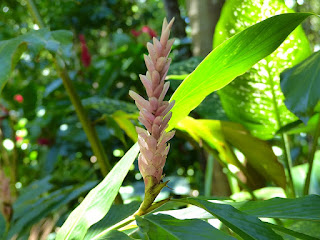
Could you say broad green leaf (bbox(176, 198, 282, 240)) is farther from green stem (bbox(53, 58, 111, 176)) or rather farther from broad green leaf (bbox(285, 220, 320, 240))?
green stem (bbox(53, 58, 111, 176))

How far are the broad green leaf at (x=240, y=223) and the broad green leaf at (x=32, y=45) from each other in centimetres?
32

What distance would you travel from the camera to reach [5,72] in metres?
0.52

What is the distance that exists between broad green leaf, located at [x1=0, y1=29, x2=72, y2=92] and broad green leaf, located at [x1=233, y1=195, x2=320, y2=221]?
0.34 metres

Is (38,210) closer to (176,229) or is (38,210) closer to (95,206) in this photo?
(95,206)

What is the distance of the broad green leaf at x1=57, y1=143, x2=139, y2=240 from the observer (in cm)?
41

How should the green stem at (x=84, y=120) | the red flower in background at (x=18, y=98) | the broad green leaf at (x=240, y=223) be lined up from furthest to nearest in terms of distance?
the red flower in background at (x=18, y=98) < the green stem at (x=84, y=120) < the broad green leaf at (x=240, y=223)

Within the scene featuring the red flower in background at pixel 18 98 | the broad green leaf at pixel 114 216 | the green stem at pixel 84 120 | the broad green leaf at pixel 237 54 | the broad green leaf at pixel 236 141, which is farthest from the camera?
the red flower in background at pixel 18 98

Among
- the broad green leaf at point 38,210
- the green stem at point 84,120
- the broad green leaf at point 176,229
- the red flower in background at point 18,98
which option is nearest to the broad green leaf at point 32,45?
the green stem at point 84,120

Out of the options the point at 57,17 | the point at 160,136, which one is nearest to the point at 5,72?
the point at 160,136

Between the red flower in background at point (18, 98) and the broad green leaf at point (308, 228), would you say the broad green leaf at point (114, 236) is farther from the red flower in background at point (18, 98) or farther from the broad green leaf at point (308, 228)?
the red flower in background at point (18, 98)

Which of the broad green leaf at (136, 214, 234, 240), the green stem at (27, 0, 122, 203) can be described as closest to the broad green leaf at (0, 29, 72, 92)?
the green stem at (27, 0, 122, 203)

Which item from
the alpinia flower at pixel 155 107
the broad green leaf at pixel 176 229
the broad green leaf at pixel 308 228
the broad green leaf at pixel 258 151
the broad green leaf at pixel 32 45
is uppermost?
the broad green leaf at pixel 32 45

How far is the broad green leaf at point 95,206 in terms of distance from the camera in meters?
0.41

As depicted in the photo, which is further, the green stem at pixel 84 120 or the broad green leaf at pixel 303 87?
the green stem at pixel 84 120
